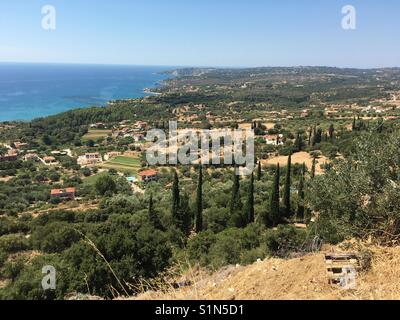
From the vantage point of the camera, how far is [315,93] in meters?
130

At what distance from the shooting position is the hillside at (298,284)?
4.25m

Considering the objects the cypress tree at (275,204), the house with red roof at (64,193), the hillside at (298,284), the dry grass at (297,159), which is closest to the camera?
the hillside at (298,284)

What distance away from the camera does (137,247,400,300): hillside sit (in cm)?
425

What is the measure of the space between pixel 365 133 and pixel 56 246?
1561cm

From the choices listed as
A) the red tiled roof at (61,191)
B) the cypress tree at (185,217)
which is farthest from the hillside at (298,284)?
the red tiled roof at (61,191)

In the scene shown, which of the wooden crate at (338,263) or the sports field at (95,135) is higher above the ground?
the wooden crate at (338,263)

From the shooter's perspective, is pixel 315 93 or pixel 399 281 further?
pixel 315 93

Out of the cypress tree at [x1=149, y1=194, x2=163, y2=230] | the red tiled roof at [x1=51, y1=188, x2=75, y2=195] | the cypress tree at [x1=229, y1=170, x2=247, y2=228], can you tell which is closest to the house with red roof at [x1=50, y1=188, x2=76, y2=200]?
the red tiled roof at [x1=51, y1=188, x2=75, y2=195]

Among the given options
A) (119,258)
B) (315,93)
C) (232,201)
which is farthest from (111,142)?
(315,93)

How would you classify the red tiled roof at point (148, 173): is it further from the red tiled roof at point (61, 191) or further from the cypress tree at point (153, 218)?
the cypress tree at point (153, 218)

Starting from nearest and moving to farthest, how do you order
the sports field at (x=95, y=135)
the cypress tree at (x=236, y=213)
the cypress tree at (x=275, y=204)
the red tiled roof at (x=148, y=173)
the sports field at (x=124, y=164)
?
1. the cypress tree at (x=236, y=213)
2. the cypress tree at (x=275, y=204)
3. the red tiled roof at (x=148, y=173)
4. the sports field at (x=124, y=164)
5. the sports field at (x=95, y=135)

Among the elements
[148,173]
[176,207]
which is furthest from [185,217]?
[148,173]

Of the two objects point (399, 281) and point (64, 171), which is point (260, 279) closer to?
point (399, 281)

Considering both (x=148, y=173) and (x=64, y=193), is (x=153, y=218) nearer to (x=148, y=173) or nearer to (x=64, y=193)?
(x=64, y=193)
